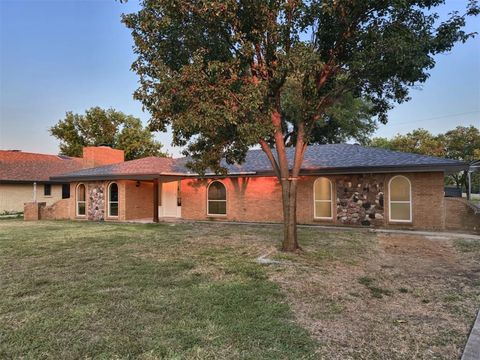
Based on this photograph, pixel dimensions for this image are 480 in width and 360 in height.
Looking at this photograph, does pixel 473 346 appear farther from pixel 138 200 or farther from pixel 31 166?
pixel 31 166

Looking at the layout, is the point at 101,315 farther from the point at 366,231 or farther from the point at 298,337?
the point at 366,231

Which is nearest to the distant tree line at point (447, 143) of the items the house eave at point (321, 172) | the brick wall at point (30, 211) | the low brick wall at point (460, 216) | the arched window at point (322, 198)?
the arched window at point (322, 198)

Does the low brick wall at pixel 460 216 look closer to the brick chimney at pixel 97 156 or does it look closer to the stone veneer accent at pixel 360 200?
the stone veneer accent at pixel 360 200

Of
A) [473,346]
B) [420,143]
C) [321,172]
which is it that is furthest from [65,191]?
[420,143]

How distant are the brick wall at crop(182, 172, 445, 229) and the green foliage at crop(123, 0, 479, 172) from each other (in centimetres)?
578

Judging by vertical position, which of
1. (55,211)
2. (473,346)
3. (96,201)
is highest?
(96,201)

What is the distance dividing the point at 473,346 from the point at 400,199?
34.8 feet

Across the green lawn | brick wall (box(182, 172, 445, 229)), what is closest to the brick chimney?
brick wall (box(182, 172, 445, 229))

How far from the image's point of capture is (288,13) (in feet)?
23.3

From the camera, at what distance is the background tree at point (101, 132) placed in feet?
122

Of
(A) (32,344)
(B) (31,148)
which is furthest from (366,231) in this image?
(B) (31,148)

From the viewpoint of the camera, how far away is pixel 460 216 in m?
12.9

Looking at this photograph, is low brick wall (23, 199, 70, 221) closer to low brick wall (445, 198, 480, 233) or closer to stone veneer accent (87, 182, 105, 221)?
stone veneer accent (87, 182, 105, 221)

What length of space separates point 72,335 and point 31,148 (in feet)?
128
